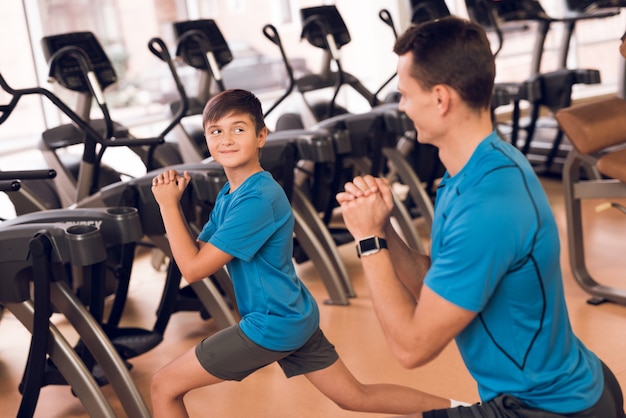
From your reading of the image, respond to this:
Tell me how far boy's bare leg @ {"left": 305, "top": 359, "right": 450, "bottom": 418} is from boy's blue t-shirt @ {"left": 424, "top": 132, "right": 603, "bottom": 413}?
793mm

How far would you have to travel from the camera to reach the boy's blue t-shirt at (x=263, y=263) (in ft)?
7.43

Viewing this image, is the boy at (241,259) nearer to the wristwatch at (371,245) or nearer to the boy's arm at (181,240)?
the boy's arm at (181,240)

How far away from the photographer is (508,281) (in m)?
1.55

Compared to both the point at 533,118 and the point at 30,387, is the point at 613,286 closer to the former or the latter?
the point at 533,118

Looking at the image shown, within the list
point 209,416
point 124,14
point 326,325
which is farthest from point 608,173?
point 124,14

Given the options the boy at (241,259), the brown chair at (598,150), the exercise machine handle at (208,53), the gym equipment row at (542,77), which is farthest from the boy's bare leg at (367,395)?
the gym equipment row at (542,77)

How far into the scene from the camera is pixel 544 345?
1.59 m

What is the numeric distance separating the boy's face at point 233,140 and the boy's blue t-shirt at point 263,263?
0.06m

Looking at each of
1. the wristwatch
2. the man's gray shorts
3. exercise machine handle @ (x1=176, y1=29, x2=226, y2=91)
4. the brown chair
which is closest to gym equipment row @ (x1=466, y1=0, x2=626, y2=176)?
the brown chair

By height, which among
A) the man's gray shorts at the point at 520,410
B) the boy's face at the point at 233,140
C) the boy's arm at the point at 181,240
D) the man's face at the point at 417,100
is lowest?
the man's gray shorts at the point at 520,410

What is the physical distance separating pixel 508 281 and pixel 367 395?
0.99 meters

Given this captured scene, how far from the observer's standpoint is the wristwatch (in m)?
1.62

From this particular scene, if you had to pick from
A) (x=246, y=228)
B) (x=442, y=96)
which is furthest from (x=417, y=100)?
(x=246, y=228)

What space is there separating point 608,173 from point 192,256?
6.84 feet
